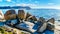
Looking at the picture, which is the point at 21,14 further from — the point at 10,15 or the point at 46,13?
the point at 46,13

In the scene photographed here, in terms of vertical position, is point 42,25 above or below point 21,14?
below

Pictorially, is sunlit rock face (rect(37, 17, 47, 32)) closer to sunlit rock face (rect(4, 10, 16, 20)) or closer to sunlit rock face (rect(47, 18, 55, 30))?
sunlit rock face (rect(47, 18, 55, 30))

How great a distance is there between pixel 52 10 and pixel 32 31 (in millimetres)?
305

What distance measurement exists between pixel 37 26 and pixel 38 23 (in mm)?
33

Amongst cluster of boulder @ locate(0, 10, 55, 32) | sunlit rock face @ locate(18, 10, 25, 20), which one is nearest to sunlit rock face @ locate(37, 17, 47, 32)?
cluster of boulder @ locate(0, 10, 55, 32)

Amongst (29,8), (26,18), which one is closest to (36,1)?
(29,8)

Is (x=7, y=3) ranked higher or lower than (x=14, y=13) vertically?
higher

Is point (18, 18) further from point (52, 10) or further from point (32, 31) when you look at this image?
point (52, 10)

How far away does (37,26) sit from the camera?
115 cm

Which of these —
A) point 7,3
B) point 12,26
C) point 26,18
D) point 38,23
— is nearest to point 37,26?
point 38,23

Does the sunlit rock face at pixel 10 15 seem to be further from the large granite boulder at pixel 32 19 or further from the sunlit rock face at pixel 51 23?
the sunlit rock face at pixel 51 23

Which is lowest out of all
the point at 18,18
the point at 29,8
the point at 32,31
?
the point at 32,31

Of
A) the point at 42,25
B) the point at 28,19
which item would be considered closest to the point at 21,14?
the point at 28,19

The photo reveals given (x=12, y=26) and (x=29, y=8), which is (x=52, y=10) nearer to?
(x=29, y=8)
